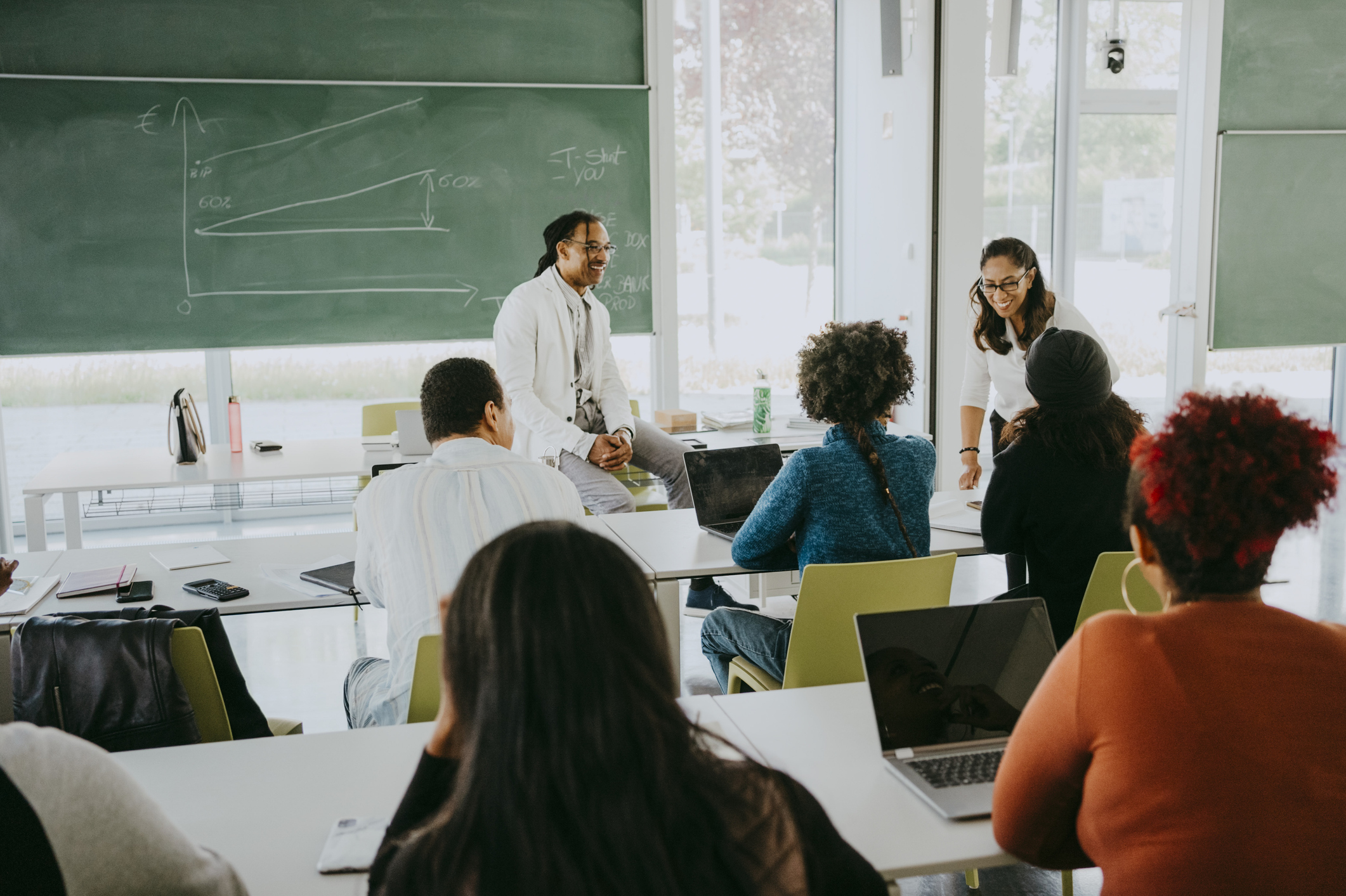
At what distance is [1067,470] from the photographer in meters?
2.32

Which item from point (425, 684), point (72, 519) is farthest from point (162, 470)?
point (425, 684)

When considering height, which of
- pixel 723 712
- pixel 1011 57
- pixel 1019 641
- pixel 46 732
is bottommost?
pixel 723 712

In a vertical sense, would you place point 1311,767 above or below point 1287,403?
below

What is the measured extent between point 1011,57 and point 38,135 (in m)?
4.18

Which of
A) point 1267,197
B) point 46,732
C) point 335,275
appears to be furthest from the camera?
point 1267,197

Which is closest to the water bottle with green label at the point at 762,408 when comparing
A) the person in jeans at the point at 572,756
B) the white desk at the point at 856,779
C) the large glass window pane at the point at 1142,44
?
the white desk at the point at 856,779

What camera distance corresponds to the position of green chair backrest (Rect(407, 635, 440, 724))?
190 cm

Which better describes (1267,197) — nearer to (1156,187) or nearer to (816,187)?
(1156,187)

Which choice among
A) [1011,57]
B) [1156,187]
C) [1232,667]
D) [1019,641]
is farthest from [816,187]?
[1232,667]

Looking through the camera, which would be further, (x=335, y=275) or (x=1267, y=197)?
(x=1267, y=197)

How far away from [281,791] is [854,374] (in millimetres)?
1499

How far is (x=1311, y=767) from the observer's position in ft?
3.59

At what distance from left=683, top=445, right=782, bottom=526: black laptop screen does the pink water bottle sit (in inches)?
83.4

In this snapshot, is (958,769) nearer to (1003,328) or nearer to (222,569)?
(222,569)
